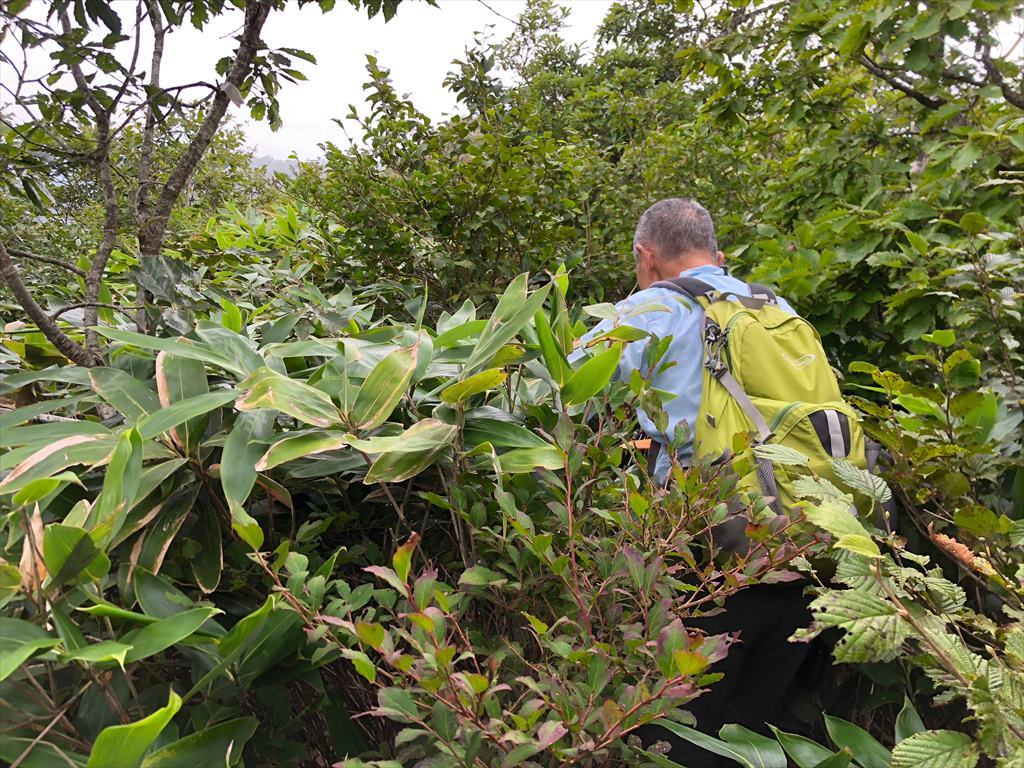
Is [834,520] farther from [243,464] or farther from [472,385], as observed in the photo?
[243,464]

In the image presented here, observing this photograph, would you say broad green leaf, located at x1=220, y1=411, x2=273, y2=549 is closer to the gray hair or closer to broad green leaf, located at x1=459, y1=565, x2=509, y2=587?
broad green leaf, located at x1=459, y1=565, x2=509, y2=587

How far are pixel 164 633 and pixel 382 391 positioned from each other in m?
0.48

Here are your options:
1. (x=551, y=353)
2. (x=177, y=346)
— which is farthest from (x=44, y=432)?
(x=551, y=353)

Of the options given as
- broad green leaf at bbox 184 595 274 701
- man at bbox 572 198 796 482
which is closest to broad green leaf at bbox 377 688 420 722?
broad green leaf at bbox 184 595 274 701

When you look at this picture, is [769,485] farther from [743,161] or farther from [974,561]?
[743,161]

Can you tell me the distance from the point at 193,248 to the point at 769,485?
337 cm

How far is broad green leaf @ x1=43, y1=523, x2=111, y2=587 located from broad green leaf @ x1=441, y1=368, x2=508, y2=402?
553mm

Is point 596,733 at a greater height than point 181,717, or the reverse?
point 181,717

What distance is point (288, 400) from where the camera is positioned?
1.09 m

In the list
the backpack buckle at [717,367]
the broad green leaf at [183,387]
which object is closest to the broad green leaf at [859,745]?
the backpack buckle at [717,367]

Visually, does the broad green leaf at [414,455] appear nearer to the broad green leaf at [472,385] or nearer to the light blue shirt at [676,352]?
the broad green leaf at [472,385]

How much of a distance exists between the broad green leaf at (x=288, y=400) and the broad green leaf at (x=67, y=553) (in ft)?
0.92

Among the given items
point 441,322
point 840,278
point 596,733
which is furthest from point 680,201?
point 596,733

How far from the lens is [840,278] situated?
8.66 ft
